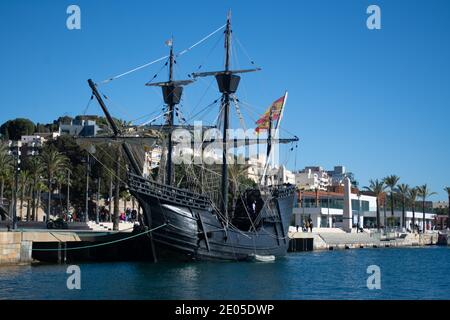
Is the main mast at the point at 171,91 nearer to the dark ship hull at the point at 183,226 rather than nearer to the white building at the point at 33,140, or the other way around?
the dark ship hull at the point at 183,226

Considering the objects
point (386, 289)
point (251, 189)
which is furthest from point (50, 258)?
point (386, 289)

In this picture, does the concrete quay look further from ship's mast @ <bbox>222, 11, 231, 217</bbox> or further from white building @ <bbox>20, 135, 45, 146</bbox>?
white building @ <bbox>20, 135, 45, 146</bbox>

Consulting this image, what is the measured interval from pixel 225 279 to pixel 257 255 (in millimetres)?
14069

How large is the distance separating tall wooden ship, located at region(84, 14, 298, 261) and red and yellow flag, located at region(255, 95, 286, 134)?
17.2 inches

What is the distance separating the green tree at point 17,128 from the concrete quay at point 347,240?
75925 millimetres

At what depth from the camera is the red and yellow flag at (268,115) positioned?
5692 cm

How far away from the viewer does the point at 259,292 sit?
31297mm

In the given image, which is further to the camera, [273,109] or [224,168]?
[273,109]

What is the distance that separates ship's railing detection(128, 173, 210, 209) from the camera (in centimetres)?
4291

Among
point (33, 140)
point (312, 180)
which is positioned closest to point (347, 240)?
point (33, 140)

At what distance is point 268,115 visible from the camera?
5753 cm

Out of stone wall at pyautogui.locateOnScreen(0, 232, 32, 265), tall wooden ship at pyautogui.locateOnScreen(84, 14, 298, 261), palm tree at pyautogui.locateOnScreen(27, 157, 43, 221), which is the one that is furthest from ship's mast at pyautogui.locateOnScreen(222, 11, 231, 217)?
palm tree at pyautogui.locateOnScreen(27, 157, 43, 221)
